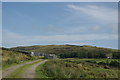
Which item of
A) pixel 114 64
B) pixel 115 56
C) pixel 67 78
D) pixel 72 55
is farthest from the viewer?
pixel 72 55

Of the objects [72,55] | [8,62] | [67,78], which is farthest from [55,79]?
[72,55]

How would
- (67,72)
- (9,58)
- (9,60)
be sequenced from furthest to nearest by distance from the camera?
(9,58) → (9,60) → (67,72)

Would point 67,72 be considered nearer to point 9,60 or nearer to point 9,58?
point 9,60

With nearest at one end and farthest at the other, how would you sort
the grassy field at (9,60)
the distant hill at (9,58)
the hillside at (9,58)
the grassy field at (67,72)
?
the grassy field at (67,72), the grassy field at (9,60), the hillside at (9,58), the distant hill at (9,58)

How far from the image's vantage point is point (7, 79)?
1414 centimetres

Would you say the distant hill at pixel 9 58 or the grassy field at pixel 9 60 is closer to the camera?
the grassy field at pixel 9 60

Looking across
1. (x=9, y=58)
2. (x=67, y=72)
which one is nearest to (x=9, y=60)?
(x=9, y=58)

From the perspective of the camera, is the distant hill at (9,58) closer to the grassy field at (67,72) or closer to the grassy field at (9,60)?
the grassy field at (9,60)

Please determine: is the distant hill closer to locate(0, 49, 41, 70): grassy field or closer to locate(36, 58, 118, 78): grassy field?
locate(0, 49, 41, 70): grassy field

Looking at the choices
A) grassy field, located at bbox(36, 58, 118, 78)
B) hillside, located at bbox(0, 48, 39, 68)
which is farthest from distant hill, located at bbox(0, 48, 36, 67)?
grassy field, located at bbox(36, 58, 118, 78)

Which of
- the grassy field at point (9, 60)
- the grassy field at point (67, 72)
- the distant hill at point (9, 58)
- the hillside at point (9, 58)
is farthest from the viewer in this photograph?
the distant hill at point (9, 58)

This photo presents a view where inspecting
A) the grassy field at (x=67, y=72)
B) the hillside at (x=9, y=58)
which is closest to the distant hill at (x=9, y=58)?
the hillside at (x=9, y=58)

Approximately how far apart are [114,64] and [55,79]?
153 ft

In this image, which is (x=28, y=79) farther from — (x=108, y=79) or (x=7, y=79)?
(x=108, y=79)
